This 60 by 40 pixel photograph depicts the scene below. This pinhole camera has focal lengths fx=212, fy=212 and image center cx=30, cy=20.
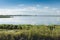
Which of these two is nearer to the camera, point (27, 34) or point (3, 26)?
point (27, 34)

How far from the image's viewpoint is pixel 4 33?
24.8ft

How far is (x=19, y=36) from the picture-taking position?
24.6 feet

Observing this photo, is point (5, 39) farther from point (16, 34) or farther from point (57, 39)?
point (57, 39)

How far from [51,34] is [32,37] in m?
0.70

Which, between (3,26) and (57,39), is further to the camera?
(3,26)

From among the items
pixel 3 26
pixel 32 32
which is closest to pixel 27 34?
pixel 32 32

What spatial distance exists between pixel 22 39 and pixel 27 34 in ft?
0.82

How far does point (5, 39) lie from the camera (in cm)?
740

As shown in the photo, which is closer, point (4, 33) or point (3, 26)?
point (4, 33)

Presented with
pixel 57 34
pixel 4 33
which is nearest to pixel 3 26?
pixel 4 33

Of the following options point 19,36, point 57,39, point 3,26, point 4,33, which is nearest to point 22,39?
point 19,36

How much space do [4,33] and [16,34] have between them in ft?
1.44

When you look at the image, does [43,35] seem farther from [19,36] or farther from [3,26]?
[3,26]

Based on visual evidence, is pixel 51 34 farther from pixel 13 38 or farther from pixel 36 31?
pixel 13 38
